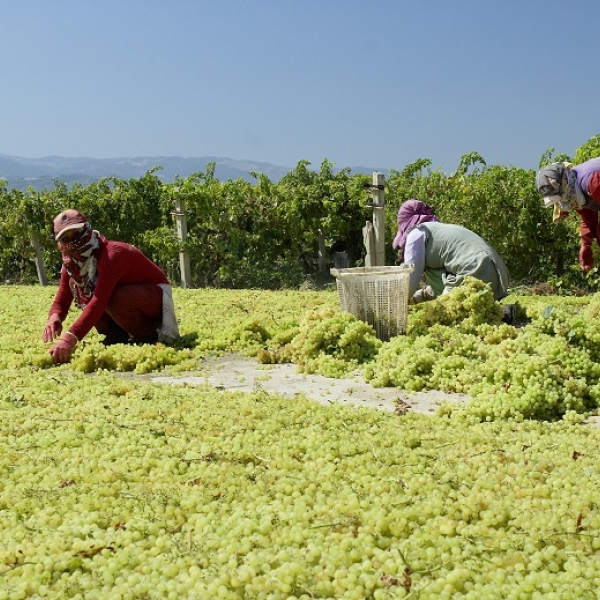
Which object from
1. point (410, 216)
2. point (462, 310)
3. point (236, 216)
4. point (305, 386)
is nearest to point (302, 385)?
point (305, 386)

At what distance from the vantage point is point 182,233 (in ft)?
45.3

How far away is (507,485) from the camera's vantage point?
9.78 ft

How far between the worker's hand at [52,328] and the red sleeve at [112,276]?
33 centimetres

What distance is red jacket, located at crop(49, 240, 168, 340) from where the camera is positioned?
6.07 metres

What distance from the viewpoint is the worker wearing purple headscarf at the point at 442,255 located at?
272 inches

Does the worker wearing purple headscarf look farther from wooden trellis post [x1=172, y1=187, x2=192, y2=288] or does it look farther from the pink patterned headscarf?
wooden trellis post [x1=172, y1=187, x2=192, y2=288]

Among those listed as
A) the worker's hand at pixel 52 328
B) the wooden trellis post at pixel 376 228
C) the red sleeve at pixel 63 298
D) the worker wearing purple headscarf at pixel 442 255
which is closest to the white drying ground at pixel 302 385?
the worker's hand at pixel 52 328

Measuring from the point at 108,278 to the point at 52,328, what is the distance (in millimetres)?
741

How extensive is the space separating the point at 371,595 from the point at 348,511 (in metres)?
0.51

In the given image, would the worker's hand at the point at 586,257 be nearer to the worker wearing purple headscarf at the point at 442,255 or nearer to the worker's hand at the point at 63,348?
the worker wearing purple headscarf at the point at 442,255

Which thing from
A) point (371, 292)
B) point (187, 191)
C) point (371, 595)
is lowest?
point (371, 595)

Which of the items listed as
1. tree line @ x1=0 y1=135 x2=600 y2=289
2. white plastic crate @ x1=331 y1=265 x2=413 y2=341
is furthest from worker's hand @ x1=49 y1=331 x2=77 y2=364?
tree line @ x1=0 y1=135 x2=600 y2=289

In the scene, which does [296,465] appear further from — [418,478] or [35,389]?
[35,389]

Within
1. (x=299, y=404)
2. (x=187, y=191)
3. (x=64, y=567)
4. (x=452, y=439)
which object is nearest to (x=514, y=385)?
(x=452, y=439)
